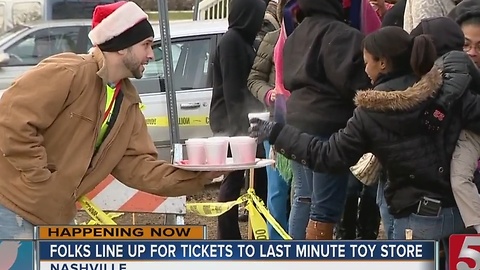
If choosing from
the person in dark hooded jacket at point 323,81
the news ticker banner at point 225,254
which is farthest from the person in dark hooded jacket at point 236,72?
the news ticker banner at point 225,254

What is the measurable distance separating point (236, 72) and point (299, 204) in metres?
1.25

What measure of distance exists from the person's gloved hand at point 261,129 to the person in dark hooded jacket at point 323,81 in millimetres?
1018

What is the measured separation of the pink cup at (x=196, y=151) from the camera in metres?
3.93

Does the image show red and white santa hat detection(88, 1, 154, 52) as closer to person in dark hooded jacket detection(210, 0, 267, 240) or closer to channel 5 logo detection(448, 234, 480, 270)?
channel 5 logo detection(448, 234, 480, 270)

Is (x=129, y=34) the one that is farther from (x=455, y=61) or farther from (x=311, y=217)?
(x=311, y=217)

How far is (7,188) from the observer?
3.86m

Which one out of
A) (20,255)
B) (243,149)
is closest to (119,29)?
(243,149)

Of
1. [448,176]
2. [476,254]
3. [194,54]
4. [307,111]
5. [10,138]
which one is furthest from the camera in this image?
[194,54]

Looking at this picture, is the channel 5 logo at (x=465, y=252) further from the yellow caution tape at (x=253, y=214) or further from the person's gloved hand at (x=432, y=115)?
the yellow caution tape at (x=253, y=214)

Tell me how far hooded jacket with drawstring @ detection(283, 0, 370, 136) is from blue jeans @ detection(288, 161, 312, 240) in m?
0.39

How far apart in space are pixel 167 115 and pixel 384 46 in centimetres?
324

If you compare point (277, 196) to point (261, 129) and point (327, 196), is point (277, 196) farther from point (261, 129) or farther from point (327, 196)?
point (261, 129)

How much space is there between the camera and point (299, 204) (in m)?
5.51

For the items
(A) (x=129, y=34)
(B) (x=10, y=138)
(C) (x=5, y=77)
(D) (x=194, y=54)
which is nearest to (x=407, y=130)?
(A) (x=129, y=34)
